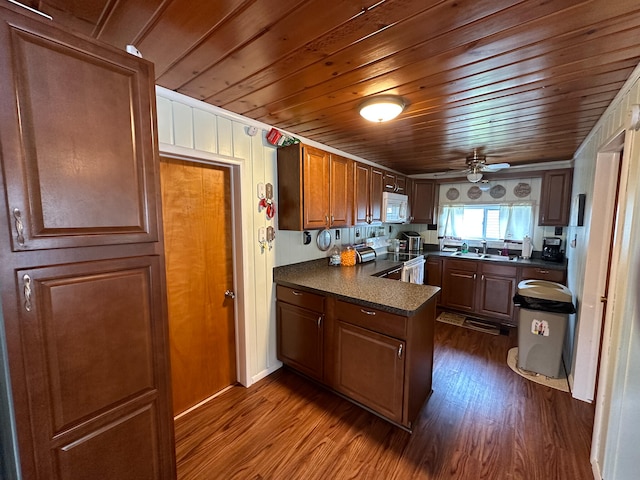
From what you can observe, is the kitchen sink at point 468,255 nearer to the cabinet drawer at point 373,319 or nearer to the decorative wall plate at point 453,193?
the decorative wall plate at point 453,193

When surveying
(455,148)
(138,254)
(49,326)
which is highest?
(455,148)

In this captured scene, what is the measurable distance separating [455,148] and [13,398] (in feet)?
11.6

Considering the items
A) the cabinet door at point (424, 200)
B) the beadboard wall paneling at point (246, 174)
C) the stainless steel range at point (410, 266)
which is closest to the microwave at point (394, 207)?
the cabinet door at point (424, 200)

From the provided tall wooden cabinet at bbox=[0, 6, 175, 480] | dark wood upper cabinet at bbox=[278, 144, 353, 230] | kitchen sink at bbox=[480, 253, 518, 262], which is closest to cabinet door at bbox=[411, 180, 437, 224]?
kitchen sink at bbox=[480, 253, 518, 262]

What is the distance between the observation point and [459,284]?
400 centimetres

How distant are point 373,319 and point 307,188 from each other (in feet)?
4.03

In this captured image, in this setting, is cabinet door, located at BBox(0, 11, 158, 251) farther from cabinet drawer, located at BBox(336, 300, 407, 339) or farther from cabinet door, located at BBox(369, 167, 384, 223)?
cabinet door, located at BBox(369, 167, 384, 223)

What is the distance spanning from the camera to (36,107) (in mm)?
839

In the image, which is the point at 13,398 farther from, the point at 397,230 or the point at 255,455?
the point at 397,230

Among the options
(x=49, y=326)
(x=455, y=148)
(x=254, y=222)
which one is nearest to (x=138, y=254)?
(x=49, y=326)

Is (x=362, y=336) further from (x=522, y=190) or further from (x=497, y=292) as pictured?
(x=522, y=190)

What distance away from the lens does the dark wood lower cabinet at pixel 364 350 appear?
1826mm

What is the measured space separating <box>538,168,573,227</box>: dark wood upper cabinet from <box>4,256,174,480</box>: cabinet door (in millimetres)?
4392

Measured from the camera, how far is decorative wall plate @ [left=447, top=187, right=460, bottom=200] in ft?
14.8
